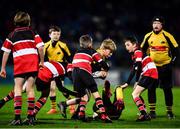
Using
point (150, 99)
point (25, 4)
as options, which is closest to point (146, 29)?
point (25, 4)

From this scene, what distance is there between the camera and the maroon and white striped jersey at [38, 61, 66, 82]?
1137cm

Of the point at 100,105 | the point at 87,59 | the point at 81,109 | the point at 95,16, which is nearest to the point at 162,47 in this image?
the point at 87,59

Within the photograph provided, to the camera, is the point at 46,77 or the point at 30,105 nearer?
the point at 30,105

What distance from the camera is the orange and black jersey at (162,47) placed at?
12.3 metres

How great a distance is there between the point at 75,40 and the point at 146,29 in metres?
3.15

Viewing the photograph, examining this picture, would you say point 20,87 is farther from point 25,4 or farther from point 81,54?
point 25,4

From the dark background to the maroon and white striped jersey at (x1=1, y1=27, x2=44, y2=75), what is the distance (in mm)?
13263

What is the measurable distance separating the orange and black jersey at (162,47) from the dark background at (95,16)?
37.2 feet

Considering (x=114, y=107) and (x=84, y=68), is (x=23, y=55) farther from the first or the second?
(x=114, y=107)

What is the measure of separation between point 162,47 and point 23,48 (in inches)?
126

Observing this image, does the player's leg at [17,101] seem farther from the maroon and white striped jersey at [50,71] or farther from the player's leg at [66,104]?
the player's leg at [66,104]

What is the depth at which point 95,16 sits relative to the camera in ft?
85.0

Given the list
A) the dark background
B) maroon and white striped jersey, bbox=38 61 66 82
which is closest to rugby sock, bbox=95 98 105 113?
maroon and white striped jersey, bbox=38 61 66 82

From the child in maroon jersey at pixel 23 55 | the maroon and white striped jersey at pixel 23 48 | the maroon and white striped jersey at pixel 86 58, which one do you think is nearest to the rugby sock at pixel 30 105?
the child in maroon jersey at pixel 23 55
